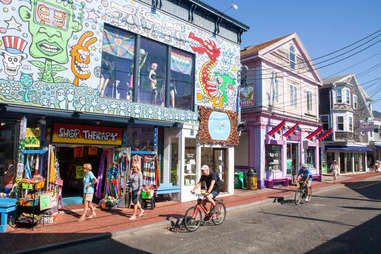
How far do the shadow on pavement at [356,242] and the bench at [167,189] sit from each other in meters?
6.48

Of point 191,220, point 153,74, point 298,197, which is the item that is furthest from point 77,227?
point 298,197

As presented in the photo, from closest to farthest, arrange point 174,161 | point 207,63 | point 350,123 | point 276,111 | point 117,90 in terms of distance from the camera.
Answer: point 117,90 < point 174,161 < point 207,63 < point 276,111 < point 350,123


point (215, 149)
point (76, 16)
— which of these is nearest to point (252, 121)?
point (215, 149)

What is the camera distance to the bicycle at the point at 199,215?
301 inches

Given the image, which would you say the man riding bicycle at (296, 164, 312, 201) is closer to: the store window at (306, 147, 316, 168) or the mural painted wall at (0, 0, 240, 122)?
the mural painted wall at (0, 0, 240, 122)

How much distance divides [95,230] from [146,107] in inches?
208

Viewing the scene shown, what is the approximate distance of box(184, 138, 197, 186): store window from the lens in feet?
41.7

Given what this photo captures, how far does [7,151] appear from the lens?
8.47 meters

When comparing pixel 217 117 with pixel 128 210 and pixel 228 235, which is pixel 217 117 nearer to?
pixel 128 210

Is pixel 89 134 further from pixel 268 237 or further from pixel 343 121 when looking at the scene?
pixel 343 121

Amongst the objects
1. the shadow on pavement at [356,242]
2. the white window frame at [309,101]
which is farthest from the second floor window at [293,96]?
the shadow on pavement at [356,242]

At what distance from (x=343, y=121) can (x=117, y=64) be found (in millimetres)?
Result: 28068

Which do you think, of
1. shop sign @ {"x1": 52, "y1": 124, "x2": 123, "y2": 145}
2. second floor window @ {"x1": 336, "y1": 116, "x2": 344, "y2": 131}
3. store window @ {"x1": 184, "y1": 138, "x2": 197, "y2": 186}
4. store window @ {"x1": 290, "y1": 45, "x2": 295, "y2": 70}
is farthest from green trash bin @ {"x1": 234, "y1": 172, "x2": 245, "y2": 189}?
second floor window @ {"x1": 336, "y1": 116, "x2": 344, "y2": 131}

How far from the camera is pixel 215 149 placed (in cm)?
1505
